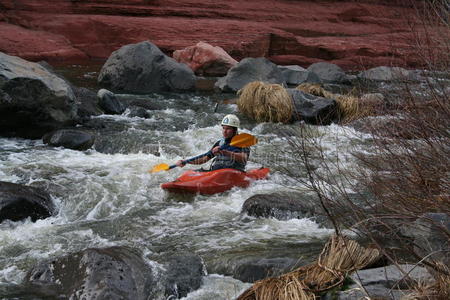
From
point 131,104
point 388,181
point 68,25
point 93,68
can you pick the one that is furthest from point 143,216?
point 68,25

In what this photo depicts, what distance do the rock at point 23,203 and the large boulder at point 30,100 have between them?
112 inches

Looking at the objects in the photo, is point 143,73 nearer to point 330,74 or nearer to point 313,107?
point 313,107

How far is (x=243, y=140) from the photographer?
708 cm

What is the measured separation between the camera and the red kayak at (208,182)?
6746 millimetres

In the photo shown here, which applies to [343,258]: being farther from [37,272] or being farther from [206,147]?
[206,147]

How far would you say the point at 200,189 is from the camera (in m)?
6.78

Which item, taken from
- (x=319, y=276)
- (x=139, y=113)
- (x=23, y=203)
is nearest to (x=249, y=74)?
(x=139, y=113)

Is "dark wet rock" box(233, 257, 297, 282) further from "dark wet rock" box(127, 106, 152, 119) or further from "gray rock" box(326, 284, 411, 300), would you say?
"dark wet rock" box(127, 106, 152, 119)

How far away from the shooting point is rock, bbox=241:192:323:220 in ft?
19.6

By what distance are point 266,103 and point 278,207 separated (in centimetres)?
496

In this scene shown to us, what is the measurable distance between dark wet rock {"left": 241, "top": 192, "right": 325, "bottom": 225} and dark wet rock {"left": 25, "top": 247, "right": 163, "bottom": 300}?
1.74 meters

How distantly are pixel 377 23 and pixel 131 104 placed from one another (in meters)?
16.2

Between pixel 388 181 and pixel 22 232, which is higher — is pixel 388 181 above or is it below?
above

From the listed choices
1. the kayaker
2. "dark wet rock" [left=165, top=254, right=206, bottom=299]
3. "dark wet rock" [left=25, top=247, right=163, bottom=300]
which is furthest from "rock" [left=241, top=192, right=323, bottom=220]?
"dark wet rock" [left=25, top=247, right=163, bottom=300]
